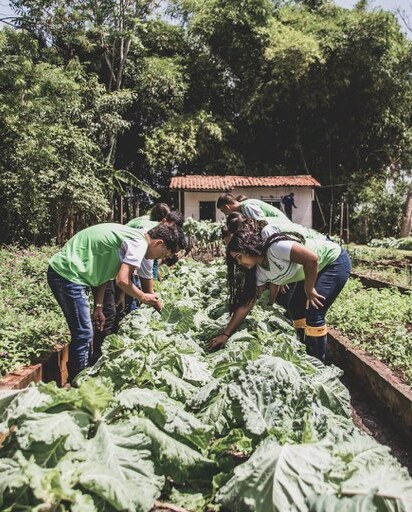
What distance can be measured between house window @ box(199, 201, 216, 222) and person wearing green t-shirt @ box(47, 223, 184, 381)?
1854 centimetres

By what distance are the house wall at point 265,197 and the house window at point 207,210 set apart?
212mm

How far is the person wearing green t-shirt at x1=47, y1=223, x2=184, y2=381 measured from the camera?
3811 mm

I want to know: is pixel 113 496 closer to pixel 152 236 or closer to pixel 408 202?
pixel 152 236

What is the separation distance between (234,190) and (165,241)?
62.6 ft

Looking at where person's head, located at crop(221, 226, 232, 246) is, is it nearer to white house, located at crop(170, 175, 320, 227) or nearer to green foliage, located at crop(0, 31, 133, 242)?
green foliage, located at crop(0, 31, 133, 242)

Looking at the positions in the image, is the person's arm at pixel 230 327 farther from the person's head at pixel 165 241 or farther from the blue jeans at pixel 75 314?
the blue jeans at pixel 75 314

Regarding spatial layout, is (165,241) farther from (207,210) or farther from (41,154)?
(207,210)

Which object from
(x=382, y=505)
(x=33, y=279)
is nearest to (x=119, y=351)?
(x=382, y=505)

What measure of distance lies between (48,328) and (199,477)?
340cm

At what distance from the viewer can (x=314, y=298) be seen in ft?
13.2

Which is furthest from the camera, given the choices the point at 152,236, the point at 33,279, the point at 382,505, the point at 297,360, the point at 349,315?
the point at 33,279

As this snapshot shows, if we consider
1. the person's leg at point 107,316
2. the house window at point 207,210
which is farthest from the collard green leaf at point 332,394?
the house window at point 207,210

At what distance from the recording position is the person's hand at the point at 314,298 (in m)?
3.97

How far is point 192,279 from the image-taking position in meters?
7.05
